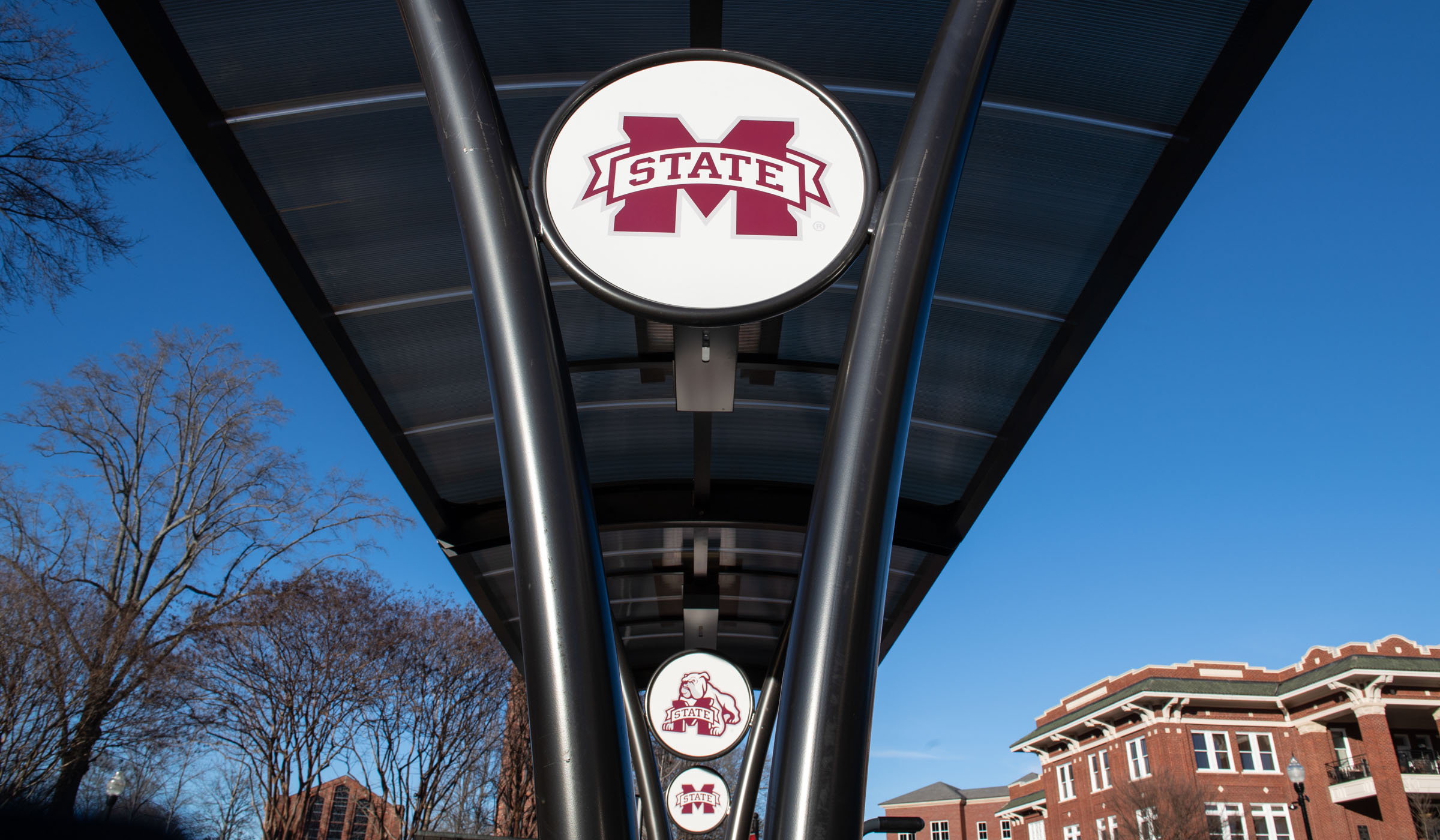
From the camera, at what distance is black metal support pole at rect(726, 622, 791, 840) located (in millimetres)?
11227

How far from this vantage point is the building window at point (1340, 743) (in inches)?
1399

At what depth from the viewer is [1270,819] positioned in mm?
35812

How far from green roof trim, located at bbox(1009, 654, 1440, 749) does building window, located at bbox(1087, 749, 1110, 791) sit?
1.91 metres

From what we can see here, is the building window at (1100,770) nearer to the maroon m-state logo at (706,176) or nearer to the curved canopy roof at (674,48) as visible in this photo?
the curved canopy roof at (674,48)

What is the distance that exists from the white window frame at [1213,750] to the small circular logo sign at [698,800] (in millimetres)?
32088

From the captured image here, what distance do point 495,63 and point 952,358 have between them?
3994 millimetres

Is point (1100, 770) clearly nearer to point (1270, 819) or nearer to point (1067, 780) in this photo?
point (1067, 780)

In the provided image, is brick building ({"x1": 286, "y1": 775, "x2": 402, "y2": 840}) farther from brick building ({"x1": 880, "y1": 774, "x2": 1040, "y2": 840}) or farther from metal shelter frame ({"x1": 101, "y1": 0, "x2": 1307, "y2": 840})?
brick building ({"x1": 880, "y1": 774, "x2": 1040, "y2": 840})

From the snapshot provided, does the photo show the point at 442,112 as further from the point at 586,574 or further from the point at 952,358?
the point at 952,358

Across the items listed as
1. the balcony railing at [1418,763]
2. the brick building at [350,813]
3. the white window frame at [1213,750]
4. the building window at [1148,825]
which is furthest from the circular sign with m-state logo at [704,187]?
the white window frame at [1213,750]

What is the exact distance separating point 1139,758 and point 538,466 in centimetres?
4362

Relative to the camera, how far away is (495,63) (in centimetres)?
493

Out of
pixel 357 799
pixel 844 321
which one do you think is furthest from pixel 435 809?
pixel 844 321

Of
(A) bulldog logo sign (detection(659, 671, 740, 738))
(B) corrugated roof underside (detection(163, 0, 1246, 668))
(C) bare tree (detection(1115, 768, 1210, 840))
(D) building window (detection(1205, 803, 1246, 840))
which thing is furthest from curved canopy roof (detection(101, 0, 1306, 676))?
(D) building window (detection(1205, 803, 1246, 840))
